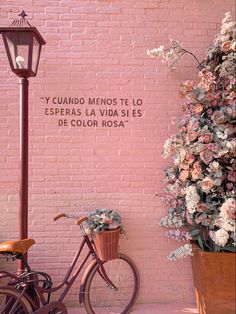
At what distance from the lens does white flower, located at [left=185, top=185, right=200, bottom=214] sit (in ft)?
11.1

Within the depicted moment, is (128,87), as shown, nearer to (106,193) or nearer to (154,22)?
(154,22)

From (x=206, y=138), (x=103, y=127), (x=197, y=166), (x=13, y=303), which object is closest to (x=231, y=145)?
(x=206, y=138)

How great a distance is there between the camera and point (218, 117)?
134 inches

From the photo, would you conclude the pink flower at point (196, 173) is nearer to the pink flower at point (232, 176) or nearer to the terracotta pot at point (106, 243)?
the pink flower at point (232, 176)

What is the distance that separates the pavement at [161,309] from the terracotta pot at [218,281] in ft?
1.36

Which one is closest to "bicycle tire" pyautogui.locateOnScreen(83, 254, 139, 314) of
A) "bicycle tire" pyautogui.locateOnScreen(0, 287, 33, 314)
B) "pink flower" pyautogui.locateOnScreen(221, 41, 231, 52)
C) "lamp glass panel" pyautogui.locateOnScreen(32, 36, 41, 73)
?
"bicycle tire" pyautogui.locateOnScreen(0, 287, 33, 314)

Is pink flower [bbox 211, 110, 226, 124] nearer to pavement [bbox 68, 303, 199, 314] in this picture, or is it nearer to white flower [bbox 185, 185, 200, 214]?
white flower [bbox 185, 185, 200, 214]

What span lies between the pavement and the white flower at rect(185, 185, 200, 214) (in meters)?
1.19

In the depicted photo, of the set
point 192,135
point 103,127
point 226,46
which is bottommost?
point 192,135

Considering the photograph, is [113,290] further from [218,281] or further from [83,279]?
[218,281]

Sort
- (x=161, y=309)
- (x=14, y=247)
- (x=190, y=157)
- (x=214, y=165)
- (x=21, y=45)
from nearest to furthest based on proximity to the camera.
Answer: (x=14, y=247), (x=21, y=45), (x=214, y=165), (x=190, y=157), (x=161, y=309)

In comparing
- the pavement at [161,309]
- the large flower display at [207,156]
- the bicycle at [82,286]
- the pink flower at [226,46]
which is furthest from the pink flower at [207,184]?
the pavement at [161,309]

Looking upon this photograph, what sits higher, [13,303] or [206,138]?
[206,138]

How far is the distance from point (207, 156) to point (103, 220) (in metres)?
1.18
